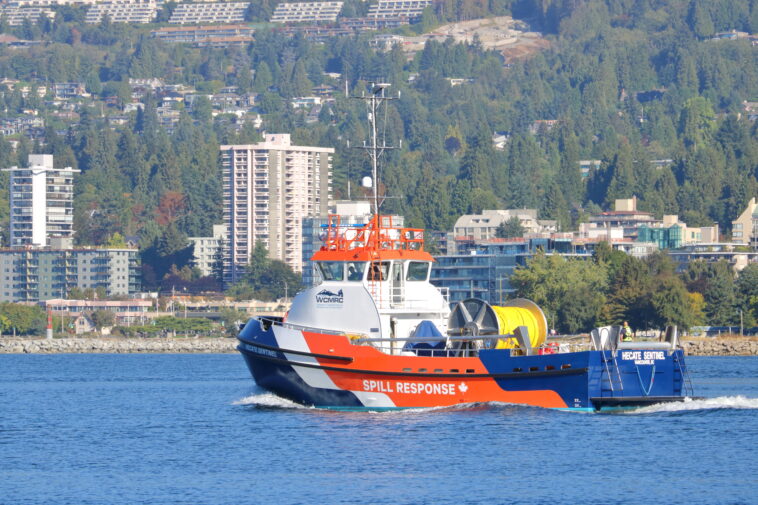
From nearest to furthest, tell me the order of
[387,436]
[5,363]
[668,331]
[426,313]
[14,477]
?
1. [14,477]
2. [387,436]
3. [668,331]
4. [426,313]
5. [5,363]

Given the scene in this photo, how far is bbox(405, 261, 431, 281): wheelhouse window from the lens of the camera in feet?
189

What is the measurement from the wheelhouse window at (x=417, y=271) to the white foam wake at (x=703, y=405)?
8.72 m

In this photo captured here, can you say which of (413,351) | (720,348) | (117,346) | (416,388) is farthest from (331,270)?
(117,346)

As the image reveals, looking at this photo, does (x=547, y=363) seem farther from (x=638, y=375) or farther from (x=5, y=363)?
(x=5, y=363)

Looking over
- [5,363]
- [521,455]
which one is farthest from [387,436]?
[5,363]

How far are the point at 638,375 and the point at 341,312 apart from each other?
10.2m

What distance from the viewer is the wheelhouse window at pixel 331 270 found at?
57.0m

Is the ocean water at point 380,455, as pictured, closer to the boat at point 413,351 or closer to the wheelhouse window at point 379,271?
the boat at point 413,351

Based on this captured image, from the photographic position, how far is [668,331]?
176 feet

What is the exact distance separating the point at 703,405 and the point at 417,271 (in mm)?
10539

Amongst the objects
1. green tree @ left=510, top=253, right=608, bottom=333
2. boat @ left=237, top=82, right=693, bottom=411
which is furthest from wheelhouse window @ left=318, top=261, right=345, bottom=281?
green tree @ left=510, top=253, right=608, bottom=333

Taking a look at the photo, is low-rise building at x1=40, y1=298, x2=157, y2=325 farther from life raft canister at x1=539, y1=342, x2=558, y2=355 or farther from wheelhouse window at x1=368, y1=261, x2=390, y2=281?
life raft canister at x1=539, y1=342, x2=558, y2=355

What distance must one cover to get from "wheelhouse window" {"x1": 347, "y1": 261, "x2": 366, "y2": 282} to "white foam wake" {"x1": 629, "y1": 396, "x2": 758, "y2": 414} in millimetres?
10072

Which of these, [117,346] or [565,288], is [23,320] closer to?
[117,346]
